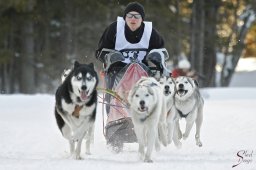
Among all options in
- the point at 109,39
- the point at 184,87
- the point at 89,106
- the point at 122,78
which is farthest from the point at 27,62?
the point at 89,106

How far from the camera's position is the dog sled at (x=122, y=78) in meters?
8.81

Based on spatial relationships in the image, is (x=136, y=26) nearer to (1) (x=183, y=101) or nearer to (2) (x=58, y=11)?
(1) (x=183, y=101)

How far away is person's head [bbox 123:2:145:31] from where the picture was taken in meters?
8.97

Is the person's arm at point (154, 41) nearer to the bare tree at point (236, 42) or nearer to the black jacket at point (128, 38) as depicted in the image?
the black jacket at point (128, 38)

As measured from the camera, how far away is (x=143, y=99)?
25.2ft

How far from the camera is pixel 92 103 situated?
793cm

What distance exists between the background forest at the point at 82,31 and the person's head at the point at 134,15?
14432mm

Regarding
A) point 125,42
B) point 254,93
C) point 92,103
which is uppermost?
point 125,42

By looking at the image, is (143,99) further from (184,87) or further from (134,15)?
(184,87)

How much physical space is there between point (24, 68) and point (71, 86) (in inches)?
764

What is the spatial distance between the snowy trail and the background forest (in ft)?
28.2

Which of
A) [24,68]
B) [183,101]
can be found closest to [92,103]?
[183,101]

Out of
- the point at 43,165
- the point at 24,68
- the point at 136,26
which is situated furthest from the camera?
the point at 24,68

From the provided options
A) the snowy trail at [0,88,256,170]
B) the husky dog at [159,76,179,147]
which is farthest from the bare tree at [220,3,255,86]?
the husky dog at [159,76,179,147]
